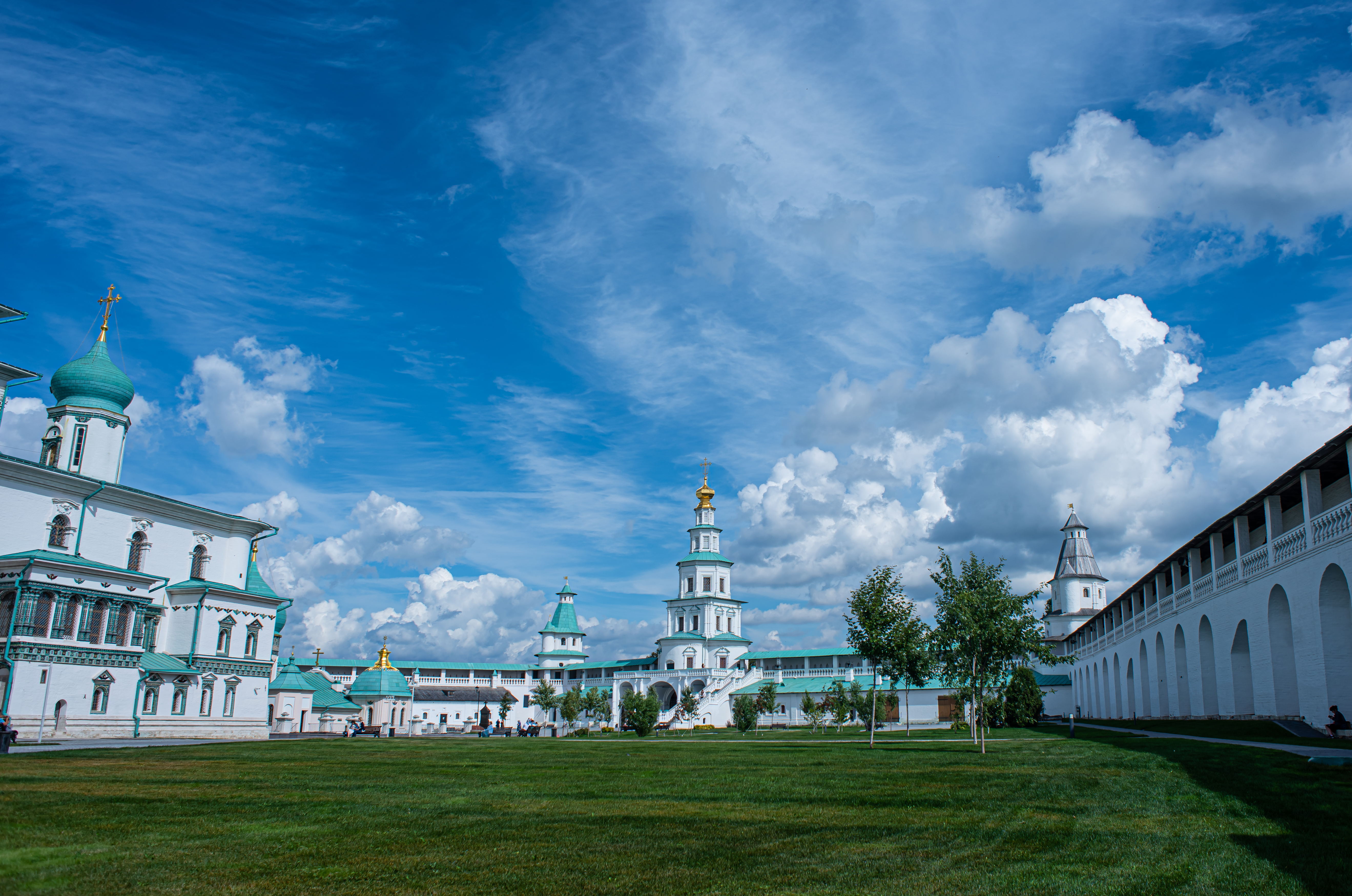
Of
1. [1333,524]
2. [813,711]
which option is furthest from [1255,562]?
[813,711]

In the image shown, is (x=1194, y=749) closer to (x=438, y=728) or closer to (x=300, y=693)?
(x=300, y=693)

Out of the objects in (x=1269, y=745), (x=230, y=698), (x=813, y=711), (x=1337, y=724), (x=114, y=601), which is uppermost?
(x=114, y=601)

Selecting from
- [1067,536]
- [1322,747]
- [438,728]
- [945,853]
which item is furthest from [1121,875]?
[1067,536]

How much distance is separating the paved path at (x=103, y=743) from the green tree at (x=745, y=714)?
29223mm

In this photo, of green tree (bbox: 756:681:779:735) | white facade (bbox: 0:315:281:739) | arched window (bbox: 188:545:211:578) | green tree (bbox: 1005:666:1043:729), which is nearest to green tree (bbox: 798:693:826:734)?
green tree (bbox: 756:681:779:735)

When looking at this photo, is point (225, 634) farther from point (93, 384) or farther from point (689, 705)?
point (689, 705)

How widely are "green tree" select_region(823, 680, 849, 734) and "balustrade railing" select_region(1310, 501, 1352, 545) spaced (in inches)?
1366

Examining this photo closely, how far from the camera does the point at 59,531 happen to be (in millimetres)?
40812

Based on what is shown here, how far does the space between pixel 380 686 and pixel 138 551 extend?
36131 millimetres

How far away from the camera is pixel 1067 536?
117m

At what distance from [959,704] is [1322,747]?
91.7ft

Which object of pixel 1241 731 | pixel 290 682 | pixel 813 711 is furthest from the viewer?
pixel 290 682

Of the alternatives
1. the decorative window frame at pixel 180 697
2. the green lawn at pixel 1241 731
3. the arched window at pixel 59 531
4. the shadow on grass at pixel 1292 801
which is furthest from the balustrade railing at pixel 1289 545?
the arched window at pixel 59 531

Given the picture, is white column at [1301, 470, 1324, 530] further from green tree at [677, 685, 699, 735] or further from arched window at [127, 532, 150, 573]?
green tree at [677, 685, 699, 735]
